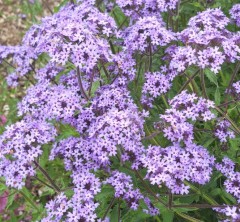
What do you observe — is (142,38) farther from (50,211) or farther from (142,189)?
→ (50,211)

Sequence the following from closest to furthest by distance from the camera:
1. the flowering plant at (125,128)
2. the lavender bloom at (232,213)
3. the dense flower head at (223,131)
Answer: the lavender bloom at (232,213) < the flowering plant at (125,128) < the dense flower head at (223,131)

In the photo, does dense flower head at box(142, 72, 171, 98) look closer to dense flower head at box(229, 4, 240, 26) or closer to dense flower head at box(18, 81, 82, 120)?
dense flower head at box(18, 81, 82, 120)

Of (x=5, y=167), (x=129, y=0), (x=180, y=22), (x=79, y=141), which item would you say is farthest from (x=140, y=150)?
(x=180, y=22)

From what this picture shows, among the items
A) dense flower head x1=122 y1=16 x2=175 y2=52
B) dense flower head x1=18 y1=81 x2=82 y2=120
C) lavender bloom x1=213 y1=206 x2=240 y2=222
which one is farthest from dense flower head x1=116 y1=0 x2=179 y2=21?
lavender bloom x1=213 y1=206 x2=240 y2=222

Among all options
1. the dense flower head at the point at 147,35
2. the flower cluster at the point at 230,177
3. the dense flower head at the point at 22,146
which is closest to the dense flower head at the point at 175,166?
the flower cluster at the point at 230,177

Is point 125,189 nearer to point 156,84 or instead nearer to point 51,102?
point 51,102

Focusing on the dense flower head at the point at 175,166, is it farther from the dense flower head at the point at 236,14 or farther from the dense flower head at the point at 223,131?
the dense flower head at the point at 236,14

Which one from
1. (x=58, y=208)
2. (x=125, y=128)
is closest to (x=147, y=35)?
(x=125, y=128)
